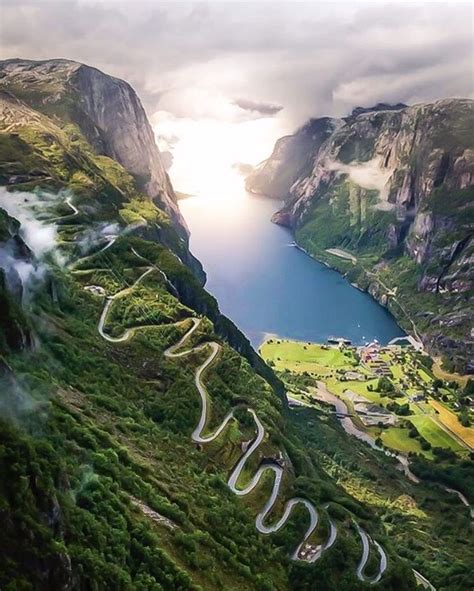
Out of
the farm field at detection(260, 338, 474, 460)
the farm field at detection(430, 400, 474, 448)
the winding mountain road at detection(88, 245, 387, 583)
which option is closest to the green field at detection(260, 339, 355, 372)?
the farm field at detection(260, 338, 474, 460)

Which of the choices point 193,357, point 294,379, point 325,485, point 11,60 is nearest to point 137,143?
point 11,60

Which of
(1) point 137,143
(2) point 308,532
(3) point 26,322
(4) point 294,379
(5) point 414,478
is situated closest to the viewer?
(3) point 26,322

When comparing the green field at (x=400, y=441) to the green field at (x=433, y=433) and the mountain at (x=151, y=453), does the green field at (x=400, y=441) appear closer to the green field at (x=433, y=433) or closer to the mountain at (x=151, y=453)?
the green field at (x=433, y=433)

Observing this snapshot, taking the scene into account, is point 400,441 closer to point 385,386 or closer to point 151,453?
point 385,386

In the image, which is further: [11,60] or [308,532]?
[11,60]

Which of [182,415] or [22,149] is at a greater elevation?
[22,149]

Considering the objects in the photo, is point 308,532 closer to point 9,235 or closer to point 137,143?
point 9,235

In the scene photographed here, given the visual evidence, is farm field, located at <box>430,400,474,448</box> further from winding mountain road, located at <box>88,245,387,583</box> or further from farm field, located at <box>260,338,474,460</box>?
winding mountain road, located at <box>88,245,387,583</box>

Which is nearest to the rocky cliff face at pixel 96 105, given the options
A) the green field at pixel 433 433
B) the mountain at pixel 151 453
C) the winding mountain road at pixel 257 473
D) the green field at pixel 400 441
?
the mountain at pixel 151 453
